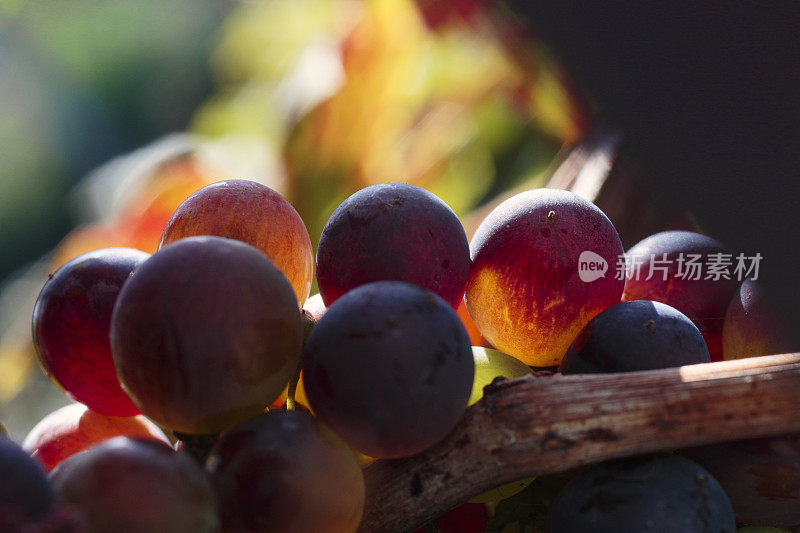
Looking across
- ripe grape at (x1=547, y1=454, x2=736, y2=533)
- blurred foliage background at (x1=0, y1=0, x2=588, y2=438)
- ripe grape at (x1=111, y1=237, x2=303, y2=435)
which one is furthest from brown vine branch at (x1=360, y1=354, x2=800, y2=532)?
blurred foliage background at (x1=0, y1=0, x2=588, y2=438)

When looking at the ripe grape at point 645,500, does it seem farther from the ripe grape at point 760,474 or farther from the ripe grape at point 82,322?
the ripe grape at point 82,322

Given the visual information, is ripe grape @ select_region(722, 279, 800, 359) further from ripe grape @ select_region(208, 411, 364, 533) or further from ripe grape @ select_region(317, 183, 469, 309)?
ripe grape @ select_region(208, 411, 364, 533)

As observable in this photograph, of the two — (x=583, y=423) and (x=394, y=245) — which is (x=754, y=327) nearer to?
(x=583, y=423)

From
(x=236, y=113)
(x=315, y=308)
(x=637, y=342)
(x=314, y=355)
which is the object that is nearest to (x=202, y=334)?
(x=314, y=355)

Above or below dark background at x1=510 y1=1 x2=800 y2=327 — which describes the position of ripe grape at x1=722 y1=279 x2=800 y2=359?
below

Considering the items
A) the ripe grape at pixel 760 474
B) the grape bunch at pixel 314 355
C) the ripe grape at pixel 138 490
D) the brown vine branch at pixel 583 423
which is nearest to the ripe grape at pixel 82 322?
the grape bunch at pixel 314 355

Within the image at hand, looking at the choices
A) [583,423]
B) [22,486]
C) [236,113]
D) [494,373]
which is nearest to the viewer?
[22,486]

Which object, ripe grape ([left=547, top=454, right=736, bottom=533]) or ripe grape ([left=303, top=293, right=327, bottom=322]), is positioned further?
ripe grape ([left=303, top=293, right=327, bottom=322])
